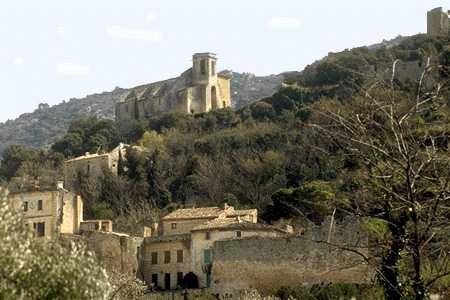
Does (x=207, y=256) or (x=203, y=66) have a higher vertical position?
(x=203, y=66)

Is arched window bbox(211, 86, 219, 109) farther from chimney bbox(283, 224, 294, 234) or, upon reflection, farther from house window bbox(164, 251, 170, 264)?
house window bbox(164, 251, 170, 264)

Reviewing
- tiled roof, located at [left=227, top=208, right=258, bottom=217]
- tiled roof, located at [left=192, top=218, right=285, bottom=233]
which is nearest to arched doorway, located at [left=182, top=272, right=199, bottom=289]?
tiled roof, located at [left=192, top=218, right=285, bottom=233]

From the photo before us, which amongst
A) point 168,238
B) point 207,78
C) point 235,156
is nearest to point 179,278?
point 168,238

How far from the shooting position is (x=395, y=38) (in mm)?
180750

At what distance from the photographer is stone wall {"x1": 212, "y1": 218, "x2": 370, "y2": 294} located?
5284cm

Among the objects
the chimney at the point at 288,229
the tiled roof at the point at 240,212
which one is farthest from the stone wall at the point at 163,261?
the chimney at the point at 288,229

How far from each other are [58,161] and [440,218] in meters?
83.0

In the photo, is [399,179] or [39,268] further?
[39,268]

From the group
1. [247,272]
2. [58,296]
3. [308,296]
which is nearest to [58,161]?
[247,272]

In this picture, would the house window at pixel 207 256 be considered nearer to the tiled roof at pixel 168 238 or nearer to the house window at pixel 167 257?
the tiled roof at pixel 168 238

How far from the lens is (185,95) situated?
106688 mm

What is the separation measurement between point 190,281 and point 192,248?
179 cm

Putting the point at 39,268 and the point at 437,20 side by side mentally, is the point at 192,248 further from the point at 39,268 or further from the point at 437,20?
the point at 437,20

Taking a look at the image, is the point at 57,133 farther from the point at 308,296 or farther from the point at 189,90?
the point at 308,296
